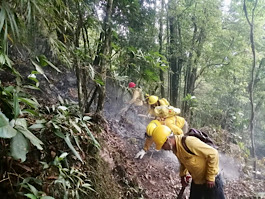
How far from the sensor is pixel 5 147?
1.57m

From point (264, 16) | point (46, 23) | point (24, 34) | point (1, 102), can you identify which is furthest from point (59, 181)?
point (264, 16)

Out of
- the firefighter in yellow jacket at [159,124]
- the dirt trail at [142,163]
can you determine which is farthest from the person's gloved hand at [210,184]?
the firefighter in yellow jacket at [159,124]

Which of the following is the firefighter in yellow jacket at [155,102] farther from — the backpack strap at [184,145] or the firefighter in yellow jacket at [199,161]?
the backpack strap at [184,145]

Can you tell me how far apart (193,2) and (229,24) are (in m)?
4.19

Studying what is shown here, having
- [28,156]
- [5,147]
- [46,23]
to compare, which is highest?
[46,23]

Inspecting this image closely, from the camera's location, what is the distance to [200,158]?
304 cm

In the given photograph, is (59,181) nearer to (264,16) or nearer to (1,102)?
(1,102)

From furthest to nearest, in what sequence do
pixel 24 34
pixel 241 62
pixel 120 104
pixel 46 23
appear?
pixel 241 62 < pixel 120 104 < pixel 46 23 < pixel 24 34

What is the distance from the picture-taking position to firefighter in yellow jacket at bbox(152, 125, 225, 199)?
9.70 feet

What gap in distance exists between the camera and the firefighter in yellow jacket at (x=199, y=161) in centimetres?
296

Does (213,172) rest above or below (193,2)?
below

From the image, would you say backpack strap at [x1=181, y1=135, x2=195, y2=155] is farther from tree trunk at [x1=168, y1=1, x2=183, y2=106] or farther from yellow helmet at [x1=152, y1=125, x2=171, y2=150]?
tree trunk at [x1=168, y1=1, x2=183, y2=106]

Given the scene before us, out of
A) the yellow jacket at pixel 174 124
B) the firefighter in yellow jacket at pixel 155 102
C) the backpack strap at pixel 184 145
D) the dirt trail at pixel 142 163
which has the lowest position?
the dirt trail at pixel 142 163

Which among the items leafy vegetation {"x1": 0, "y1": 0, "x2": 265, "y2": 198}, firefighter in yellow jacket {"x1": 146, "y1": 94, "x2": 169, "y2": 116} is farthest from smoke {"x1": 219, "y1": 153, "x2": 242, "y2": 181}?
firefighter in yellow jacket {"x1": 146, "y1": 94, "x2": 169, "y2": 116}
